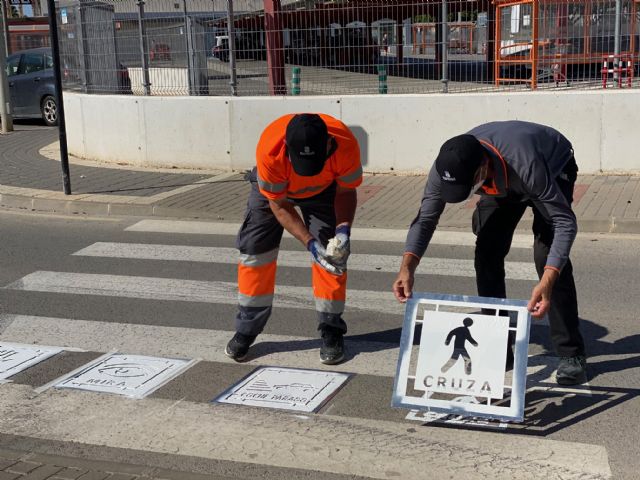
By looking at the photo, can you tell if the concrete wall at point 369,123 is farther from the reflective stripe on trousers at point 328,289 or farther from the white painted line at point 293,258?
the reflective stripe on trousers at point 328,289

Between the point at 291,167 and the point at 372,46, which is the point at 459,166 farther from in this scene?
the point at 372,46

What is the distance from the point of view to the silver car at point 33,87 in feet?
64.3

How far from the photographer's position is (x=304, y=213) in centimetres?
553

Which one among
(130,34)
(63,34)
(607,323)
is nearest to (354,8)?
(130,34)

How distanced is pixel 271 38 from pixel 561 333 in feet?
29.4

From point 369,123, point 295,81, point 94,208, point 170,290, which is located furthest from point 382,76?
point 170,290

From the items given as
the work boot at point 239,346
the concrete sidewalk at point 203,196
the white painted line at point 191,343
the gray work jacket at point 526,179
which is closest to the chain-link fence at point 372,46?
the concrete sidewalk at point 203,196

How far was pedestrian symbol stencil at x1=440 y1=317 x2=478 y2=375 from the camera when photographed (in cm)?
455

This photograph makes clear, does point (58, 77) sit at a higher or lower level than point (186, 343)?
higher

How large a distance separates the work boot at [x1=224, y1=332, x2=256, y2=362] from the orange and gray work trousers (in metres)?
0.04

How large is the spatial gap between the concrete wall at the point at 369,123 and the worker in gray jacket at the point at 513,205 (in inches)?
270

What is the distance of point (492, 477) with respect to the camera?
13.2ft

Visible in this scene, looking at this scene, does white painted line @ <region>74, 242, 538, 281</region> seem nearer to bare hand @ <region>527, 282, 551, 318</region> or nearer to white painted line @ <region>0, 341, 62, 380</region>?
white painted line @ <region>0, 341, 62, 380</region>

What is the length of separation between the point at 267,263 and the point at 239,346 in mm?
590
